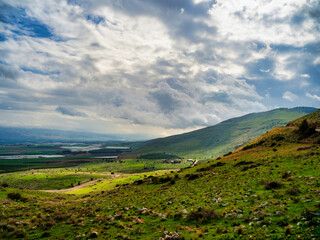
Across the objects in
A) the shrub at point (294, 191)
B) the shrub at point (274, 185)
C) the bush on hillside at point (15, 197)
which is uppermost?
the shrub at point (294, 191)

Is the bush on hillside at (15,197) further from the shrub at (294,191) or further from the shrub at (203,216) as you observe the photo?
the shrub at (294,191)

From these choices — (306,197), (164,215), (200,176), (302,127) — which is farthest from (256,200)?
(302,127)

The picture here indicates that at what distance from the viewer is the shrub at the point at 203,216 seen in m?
19.5

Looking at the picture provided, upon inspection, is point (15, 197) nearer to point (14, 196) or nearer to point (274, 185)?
point (14, 196)

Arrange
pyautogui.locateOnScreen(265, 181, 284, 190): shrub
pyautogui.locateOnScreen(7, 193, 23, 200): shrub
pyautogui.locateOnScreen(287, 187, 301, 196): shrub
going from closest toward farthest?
pyautogui.locateOnScreen(287, 187, 301, 196): shrub < pyautogui.locateOnScreen(265, 181, 284, 190): shrub < pyautogui.locateOnScreen(7, 193, 23, 200): shrub

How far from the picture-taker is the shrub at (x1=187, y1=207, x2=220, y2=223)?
1945 cm

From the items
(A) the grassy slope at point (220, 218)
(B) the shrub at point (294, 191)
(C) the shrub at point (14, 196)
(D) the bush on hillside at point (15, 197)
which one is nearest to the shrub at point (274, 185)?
(A) the grassy slope at point (220, 218)

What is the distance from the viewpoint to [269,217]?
1684 cm

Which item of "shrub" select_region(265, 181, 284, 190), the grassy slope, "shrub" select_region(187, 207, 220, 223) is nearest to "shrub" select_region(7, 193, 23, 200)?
the grassy slope

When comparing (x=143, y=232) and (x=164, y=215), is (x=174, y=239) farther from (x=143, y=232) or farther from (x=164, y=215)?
(x=164, y=215)

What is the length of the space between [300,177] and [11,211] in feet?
148

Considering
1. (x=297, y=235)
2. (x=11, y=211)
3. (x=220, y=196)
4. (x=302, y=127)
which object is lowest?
(x=11, y=211)

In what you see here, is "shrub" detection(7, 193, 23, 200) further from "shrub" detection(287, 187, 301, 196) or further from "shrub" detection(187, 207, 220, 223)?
"shrub" detection(287, 187, 301, 196)

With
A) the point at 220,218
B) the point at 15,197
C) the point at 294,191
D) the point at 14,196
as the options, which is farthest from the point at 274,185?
the point at 14,196
